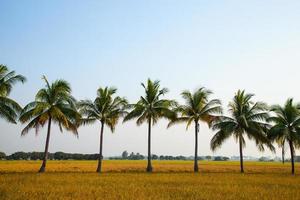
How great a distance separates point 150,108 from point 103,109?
214 inches

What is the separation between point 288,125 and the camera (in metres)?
36.2

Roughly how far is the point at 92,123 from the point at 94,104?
2.16 metres

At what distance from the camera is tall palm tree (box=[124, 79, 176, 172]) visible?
3553 centimetres

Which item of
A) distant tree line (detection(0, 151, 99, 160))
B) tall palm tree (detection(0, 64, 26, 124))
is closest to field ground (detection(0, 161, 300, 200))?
tall palm tree (detection(0, 64, 26, 124))

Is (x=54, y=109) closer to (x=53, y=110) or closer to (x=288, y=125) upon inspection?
(x=53, y=110)

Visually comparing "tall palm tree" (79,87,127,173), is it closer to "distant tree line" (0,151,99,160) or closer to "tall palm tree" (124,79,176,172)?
"tall palm tree" (124,79,176,172)

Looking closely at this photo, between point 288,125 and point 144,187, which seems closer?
point 144,187

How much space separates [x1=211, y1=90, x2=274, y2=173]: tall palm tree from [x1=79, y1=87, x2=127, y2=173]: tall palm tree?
Result: 37.9 ft

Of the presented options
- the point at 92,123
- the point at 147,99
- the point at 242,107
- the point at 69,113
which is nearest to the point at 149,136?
the point at 147,99

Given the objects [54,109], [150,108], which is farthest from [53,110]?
[150,108]

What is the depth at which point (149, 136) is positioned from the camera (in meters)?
35.6

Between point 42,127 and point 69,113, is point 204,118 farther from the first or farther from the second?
point 42,127

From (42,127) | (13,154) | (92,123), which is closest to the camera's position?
(42,127)

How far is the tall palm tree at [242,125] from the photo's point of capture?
35.8m
